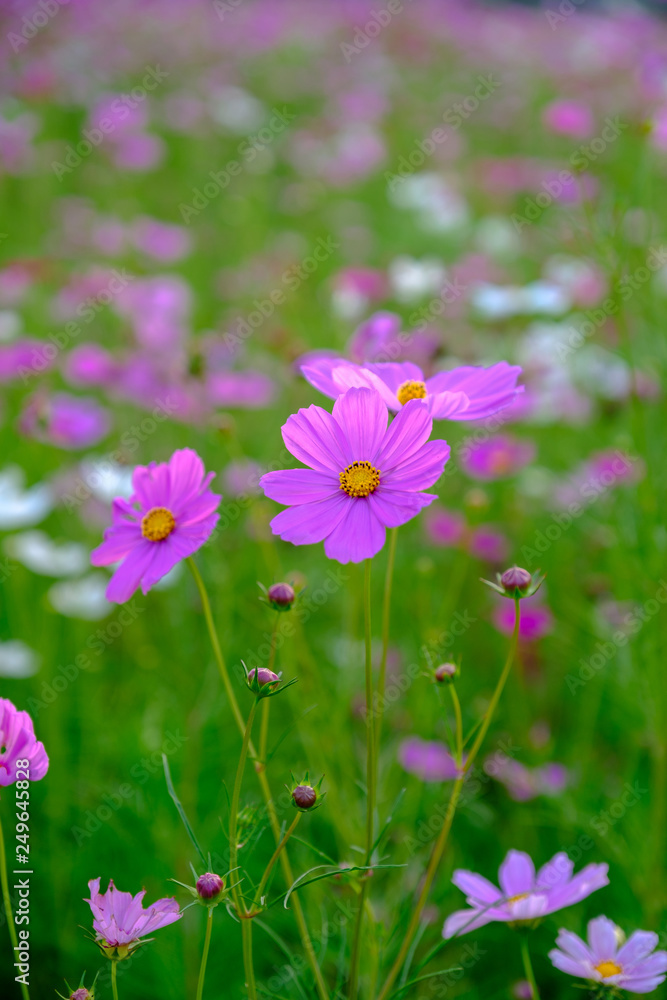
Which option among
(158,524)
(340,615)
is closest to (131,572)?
(158,524)

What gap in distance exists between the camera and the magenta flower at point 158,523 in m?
0.59

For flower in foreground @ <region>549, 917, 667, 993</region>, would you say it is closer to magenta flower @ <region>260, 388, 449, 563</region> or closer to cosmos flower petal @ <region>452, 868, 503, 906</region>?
cosmos flower petal @ <region>452, 868, 503, 906</region>

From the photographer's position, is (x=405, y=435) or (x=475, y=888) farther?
(x=475, y=888)

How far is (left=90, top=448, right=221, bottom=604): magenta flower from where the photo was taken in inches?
23.2

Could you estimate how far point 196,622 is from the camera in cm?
147

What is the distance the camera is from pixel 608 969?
64 cm

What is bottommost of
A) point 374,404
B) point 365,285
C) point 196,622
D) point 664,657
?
point 196,622

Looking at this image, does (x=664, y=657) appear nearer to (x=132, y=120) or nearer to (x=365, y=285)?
(x=365, y=285)

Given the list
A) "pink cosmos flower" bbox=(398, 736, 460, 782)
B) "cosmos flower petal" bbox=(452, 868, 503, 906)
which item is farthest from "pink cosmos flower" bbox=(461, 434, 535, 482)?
"cosmos flower petal" bbox=(452, 868, 503, 906)

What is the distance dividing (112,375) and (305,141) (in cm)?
190

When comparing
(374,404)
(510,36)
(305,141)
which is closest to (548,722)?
(374,404)

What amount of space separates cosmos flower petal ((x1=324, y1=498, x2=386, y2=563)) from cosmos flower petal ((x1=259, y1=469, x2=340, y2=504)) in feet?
0.09

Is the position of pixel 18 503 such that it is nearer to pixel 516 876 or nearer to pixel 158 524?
pixel 158 524

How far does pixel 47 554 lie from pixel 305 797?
3.45 feet
